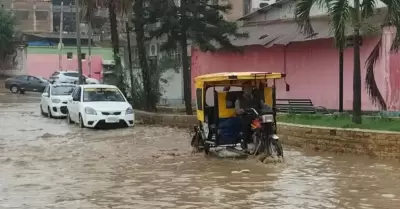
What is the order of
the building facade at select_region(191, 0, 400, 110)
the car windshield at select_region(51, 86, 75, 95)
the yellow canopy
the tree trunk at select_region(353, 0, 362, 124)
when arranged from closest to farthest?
the yellow canopy, the tree trunk at select_region(353, 0, 362, 124), the building facade at select_region(191, 0, 400, 110), the car windshield at select_region(51, 86, 75, 95)

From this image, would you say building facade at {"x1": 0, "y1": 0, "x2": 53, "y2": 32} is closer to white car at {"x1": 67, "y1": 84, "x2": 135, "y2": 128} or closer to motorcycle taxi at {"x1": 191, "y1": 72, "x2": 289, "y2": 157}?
white car at {"x1": 67, "y1": 84, "x2": 135, "y2": 128}

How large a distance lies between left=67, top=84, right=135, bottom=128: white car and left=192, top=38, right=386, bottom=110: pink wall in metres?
6.61

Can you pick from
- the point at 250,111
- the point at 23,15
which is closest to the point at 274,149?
the point at 250,111

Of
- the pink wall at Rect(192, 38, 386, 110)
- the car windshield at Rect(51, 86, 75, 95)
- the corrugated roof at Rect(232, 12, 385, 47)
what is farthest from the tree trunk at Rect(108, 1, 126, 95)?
the corrugated roof at Rect(232, 12, 385, 47)

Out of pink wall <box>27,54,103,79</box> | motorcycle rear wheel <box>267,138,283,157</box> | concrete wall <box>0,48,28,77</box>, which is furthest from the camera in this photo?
concrete wall <box>0,48,28,77</box>

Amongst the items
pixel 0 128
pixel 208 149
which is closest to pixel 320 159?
pixel 208 149

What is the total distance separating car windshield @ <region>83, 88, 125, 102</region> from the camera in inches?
955

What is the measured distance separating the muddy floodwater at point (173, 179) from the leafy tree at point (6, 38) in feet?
154

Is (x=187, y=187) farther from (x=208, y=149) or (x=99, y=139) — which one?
(x=99, y=139)

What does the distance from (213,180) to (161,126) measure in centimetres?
1190

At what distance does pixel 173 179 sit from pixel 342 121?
669 centimetres

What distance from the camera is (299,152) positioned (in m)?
15.5

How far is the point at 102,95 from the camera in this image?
24562 millimetres

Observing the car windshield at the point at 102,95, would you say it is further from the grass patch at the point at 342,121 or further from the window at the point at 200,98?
the window at the point at 200,98
